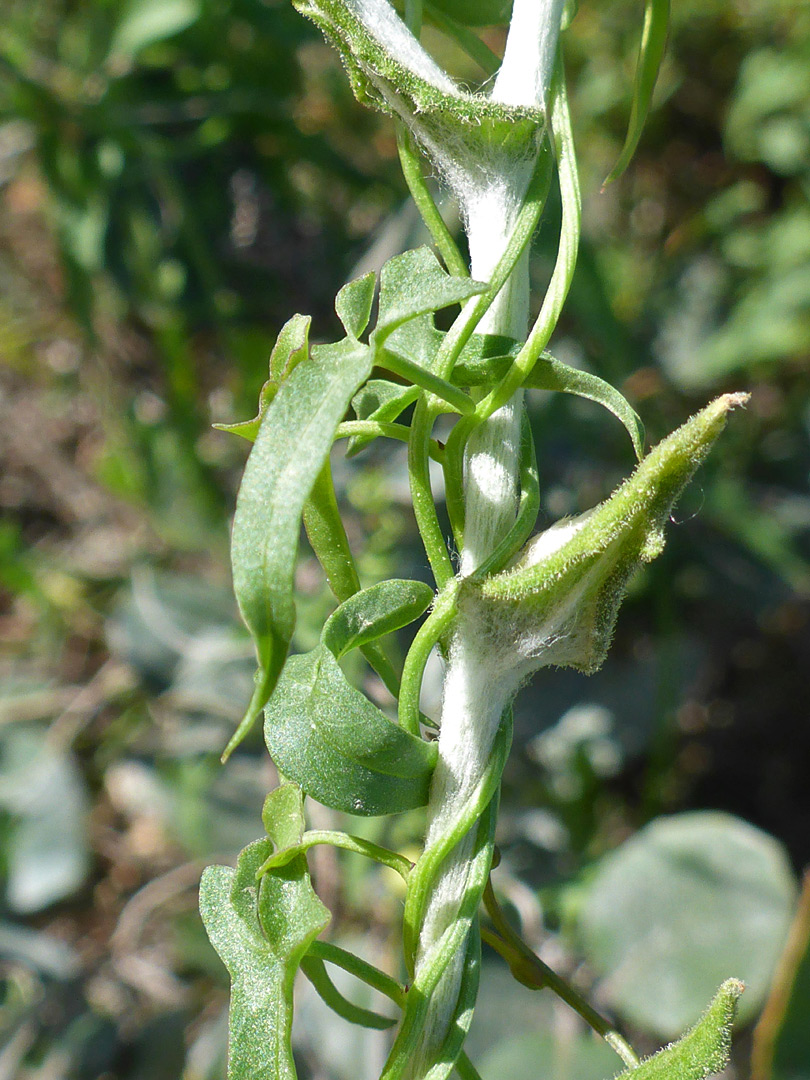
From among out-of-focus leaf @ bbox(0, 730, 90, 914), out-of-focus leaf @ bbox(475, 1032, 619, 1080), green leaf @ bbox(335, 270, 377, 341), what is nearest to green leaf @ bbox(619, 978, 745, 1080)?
green leaf @ bbox(335, 270, 377, 341)

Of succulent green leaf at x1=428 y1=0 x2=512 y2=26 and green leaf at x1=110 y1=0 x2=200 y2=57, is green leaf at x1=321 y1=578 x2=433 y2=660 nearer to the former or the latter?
succulent green leaf at x1=428 y1=0 x2=512 y2=26

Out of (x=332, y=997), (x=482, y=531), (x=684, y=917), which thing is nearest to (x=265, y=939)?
(x=332, y=997)

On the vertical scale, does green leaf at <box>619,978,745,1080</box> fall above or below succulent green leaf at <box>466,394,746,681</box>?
below

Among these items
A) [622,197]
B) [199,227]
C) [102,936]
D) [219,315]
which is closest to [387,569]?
[219,315]

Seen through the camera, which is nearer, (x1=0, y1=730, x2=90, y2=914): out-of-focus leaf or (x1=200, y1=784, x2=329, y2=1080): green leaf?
(x1=200, y1=784, x2=329, y2=1080): green leaf

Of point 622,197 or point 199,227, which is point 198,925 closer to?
point 199,227

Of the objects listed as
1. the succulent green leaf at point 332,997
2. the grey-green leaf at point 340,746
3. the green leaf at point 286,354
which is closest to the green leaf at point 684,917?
the succulent green leaf at point 332,997

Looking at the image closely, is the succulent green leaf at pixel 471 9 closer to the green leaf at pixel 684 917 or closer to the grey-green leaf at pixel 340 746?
the grey-green leaf at pixel 340 746
